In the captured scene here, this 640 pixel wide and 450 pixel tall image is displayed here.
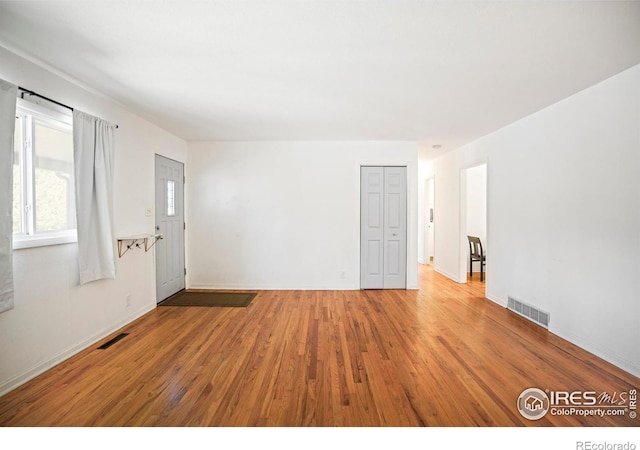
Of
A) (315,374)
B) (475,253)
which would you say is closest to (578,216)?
(315,374)

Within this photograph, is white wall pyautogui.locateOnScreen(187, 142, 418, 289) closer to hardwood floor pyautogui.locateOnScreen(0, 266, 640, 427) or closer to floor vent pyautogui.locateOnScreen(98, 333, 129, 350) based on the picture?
hardwood floor pyautogui.locateOnScreen(0, 266, 640, 427)

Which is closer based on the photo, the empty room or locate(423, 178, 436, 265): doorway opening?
the empty room

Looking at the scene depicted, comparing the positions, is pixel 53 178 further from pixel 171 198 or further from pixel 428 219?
pixel 428 219

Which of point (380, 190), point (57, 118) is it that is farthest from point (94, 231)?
point (380, 190)

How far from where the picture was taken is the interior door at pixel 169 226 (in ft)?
13.9

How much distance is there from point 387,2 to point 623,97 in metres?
2.41

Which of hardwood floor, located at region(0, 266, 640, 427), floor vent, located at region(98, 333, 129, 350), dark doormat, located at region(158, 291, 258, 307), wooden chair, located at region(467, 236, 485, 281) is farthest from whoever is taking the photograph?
wooden chair, located at region(467, 236, 485, 281)

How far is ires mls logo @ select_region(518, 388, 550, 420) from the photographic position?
187 cm

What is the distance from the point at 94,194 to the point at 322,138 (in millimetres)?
3235

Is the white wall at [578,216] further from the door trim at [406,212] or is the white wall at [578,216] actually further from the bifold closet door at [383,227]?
the bifold closet door at [383,227]

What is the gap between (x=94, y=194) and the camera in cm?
292

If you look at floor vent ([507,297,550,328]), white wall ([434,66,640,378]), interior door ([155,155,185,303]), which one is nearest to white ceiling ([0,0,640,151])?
white wall ([434,66,640,378])

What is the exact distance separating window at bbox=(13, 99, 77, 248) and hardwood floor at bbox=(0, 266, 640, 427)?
1188 mm
